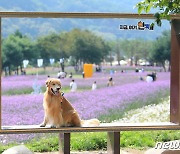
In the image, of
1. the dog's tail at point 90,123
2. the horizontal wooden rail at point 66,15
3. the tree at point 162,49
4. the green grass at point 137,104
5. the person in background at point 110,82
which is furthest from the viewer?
the green grass at point 137,104

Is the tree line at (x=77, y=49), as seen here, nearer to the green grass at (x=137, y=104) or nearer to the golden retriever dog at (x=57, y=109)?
the golden retriever dog at (x=57, y=109)

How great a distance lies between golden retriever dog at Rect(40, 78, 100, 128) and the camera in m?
5.25

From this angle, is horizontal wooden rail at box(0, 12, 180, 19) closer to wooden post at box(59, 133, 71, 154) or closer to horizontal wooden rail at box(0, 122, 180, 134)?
horizontal wooden rail at box(0, 122, 180, 134)

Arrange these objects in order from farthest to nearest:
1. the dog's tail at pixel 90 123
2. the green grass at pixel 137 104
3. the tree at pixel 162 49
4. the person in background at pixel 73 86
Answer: the green grass at pixel 137 104, the tree at pixel 162 49, the person in background at pixel 73 86, the dog's tail at pixel 90 123

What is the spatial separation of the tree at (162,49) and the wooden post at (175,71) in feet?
1.25

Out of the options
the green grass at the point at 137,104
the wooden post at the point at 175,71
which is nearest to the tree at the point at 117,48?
the wooden post at the point at 175,71

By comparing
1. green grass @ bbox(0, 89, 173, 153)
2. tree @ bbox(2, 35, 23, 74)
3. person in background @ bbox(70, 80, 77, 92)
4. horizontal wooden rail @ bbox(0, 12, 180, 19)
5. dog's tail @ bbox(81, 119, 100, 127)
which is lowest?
green grass @ bbox(0, 89, 173, 153)

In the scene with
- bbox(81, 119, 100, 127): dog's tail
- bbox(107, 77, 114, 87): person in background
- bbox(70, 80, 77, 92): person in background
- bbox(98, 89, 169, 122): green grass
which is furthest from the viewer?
bbox(98, 89, 169, 122): green grass

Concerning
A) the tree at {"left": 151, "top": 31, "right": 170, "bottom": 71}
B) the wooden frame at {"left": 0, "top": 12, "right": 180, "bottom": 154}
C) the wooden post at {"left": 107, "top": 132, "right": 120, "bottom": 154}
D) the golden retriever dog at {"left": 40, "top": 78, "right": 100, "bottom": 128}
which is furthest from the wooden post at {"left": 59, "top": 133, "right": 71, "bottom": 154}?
the tree at {"left": 151, "top": 31, "right": 170, "bottom": 71}

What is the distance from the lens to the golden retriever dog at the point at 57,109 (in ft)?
17.2

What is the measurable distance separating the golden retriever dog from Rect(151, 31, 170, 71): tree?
4.50 feet

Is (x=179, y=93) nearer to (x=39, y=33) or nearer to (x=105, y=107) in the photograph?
(x=105, y=107)

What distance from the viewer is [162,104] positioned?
677cm

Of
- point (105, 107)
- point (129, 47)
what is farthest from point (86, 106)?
point (129, 47)
